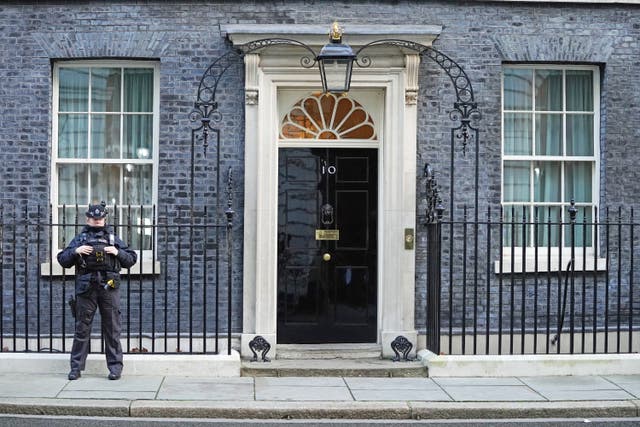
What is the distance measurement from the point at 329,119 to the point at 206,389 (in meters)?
3.76

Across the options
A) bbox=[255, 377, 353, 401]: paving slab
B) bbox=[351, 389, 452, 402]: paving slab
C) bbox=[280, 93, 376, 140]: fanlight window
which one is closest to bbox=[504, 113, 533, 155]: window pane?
bbox=[280, 93, 376, 140]: fanlight window

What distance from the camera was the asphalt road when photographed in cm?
785

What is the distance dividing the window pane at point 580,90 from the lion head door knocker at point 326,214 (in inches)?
126

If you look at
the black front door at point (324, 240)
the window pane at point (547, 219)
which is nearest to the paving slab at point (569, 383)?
the window pane at point (547, 219)

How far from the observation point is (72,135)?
36.1 ft

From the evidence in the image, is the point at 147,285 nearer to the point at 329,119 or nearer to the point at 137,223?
the point at 137,223

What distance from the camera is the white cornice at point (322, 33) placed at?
10516 millimetres

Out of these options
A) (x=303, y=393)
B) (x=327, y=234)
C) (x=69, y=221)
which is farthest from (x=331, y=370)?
(x=69, y=221)

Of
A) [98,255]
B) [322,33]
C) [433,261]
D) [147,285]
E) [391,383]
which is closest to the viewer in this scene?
[98,255]

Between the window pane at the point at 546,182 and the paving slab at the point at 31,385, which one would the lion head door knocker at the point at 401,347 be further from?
the paving slab at the point at 31,385

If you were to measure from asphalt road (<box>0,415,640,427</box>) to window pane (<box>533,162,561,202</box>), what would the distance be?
11.7ft

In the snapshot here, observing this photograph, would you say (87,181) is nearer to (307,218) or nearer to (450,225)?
(307,218)

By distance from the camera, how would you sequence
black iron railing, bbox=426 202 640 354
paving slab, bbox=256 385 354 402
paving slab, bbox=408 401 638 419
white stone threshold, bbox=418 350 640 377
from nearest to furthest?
1. paving slab, bbox=408 401 638 419
2. paving slab, bbox=256 385 354 402
3. white stone threshold, bbox=418 350 640 377
4. black iron railing, bbox=426 202 640 354

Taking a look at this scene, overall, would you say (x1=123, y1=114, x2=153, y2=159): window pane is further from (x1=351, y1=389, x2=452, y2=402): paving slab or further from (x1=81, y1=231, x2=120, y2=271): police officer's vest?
(x1=351, y1=389, x2=452, y2=402): paving slab
